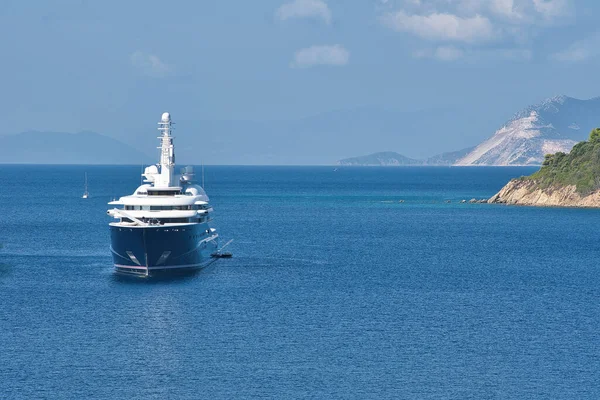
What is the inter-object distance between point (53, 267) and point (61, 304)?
18.9m

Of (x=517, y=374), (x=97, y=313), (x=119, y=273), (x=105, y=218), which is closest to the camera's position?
(x=517, y=374)

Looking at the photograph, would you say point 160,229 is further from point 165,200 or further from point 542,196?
point 542,196

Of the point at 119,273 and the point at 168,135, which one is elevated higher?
the point at 168,135

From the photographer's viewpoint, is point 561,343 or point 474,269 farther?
point 474,269

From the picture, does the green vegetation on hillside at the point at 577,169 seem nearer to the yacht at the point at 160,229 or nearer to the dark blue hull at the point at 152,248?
the yacht at the point at 160,229

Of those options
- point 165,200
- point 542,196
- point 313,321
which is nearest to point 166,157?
point 165,200

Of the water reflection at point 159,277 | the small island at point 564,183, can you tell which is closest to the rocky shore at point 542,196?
the small island at point 564,183

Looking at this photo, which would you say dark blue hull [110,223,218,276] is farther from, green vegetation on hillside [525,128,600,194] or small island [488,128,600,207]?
green vegetation on hillside [525,128,600,194]

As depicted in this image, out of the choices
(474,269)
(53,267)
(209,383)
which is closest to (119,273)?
(53,267)

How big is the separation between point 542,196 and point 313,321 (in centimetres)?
11127

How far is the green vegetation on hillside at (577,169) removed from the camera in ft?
537

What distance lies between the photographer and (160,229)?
8288 centimetres

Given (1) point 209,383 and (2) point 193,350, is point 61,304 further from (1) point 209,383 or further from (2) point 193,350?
(1) point 209,383

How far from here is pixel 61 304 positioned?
70312mm
